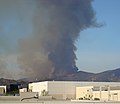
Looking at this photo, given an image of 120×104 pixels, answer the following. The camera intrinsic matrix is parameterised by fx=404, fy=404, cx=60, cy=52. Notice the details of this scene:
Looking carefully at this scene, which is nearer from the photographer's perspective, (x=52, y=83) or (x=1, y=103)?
(x=1, y=103)

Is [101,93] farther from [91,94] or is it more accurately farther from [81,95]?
[81,95]

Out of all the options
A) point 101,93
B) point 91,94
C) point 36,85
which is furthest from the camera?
point 36,85

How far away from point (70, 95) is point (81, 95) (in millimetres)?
10151

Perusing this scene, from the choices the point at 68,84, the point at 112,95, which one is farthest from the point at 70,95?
the point at 112,95

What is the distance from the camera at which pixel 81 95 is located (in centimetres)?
14688

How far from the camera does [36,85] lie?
18425 centimetres

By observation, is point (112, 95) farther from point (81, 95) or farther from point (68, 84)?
point (68, 84)

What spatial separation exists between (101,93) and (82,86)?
29.5m

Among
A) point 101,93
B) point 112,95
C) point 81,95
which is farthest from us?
point 81,95

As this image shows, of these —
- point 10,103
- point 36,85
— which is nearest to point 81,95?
point 36,85

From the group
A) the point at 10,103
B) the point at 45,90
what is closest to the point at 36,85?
the point at 45,90

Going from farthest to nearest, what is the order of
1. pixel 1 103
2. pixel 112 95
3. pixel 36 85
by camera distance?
pixel 36 85
pixel 112 95
pixel 1 103

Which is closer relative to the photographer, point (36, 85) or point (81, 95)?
point (81, 95)

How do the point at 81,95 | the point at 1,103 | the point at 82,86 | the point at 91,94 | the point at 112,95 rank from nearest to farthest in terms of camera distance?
the point at 1,103, the point at 112,95, the point at 91,94, the point at 81,95, the point at 82,86
